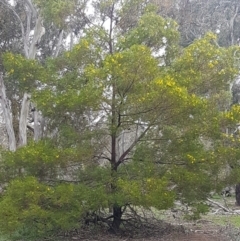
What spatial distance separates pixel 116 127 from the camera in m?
12.0

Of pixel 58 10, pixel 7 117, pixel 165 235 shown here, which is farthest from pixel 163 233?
pixel 7 117

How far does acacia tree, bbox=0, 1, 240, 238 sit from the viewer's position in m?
10.9

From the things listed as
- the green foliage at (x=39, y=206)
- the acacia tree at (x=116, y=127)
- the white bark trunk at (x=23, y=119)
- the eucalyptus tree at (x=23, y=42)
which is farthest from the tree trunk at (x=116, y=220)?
the white bark trunk at (x=23, y=119)

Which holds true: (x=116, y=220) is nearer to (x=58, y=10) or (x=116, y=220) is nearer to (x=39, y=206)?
(x=39, y=206)

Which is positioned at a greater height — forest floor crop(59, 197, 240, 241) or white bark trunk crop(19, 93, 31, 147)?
white bark trunk crop(19, 93, 31, 147)

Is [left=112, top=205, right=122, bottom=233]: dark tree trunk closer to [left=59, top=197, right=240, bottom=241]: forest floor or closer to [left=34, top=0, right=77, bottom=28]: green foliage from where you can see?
[left=59, top=197, right=240, bottom=241]: forest floor

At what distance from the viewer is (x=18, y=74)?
41.7 ft

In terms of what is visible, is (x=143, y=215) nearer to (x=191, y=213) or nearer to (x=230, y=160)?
(x=191, y=213)

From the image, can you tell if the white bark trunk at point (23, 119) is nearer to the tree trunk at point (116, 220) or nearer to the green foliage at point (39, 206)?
the tree trunk at point (116, 220)

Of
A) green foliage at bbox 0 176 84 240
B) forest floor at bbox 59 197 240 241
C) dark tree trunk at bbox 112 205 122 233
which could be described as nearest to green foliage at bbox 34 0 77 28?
green foliage at bbox 0 176 84 240

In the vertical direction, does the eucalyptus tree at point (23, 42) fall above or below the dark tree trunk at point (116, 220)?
above

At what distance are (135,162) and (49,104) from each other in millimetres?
2410

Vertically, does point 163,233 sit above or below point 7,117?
below

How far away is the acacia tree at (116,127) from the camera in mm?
10875
